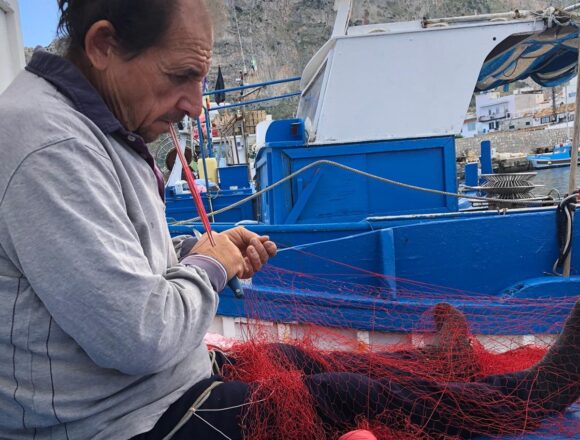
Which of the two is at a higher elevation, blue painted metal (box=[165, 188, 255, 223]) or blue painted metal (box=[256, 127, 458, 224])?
blue painted metal (box=[256, 127, 458, 224])

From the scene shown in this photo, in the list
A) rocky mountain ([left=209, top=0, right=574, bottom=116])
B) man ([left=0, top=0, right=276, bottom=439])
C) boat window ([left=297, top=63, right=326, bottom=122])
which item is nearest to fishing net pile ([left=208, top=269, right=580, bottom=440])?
man ([left=0, top=0, right=276, bottom=439])

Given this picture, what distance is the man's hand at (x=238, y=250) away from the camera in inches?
54.3

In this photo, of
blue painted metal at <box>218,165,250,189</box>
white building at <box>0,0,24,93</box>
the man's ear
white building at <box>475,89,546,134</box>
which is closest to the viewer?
the man's ear

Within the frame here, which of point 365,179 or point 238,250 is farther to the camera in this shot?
point 365,179

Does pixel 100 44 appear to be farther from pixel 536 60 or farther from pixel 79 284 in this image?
pixel 536 60

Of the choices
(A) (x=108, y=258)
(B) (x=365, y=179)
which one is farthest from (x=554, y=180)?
(A) (x=108, y=258)

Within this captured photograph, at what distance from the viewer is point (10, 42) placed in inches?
103

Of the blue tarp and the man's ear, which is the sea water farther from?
the man's ear

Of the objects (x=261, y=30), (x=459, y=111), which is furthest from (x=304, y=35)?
(x=459, y=111)

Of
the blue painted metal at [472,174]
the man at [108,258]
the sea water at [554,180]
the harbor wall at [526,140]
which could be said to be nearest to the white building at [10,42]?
the man at [108,258]

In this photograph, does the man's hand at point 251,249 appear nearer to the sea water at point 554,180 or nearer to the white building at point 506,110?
the sea water at point 554,180

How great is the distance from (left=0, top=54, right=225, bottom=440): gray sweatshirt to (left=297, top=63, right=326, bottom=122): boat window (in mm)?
4143

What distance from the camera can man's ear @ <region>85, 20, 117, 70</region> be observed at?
119 centimetres

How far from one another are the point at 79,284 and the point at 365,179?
393 centimetres
